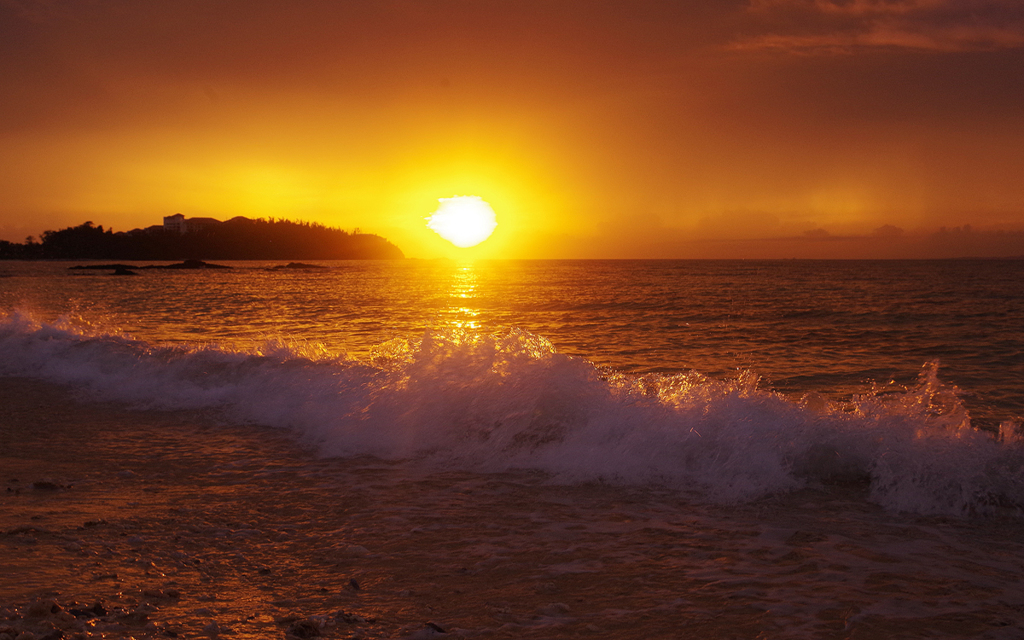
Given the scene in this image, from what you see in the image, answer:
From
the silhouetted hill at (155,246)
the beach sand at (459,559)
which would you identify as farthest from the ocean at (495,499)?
the silhouetted hill at (155,246)

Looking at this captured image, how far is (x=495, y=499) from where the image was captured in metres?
6.33

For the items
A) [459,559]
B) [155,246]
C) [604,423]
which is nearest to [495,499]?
[459,559]

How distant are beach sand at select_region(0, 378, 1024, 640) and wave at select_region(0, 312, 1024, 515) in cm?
47

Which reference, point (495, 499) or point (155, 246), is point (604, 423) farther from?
point (155, 246)

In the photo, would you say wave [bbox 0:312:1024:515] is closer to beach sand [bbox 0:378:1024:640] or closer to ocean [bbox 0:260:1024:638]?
ocean [bbox 0:260:1024:638]

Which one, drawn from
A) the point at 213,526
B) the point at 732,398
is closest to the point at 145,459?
the point at 213,526

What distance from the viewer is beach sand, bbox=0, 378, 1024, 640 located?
3916 millimetres

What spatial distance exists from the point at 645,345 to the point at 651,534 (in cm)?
1333

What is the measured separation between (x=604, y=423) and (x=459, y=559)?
3591mm

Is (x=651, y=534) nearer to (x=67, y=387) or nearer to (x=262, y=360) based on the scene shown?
(x=262, y=360)

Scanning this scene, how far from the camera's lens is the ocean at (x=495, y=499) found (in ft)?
13.4

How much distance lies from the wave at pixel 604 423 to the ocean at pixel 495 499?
4 centimetres

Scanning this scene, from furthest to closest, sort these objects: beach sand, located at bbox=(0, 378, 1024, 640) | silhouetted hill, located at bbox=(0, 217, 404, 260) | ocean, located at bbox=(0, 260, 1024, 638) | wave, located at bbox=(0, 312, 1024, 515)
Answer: silhouetted hill, located at bbox=(0, 217, 404, 260) < wave, located at bbox=(0, 312, 1024, 515) < ocean, located at bbox=(0, 260, 1024, 638) < beach sand, located at bbox=(0, 378, 1024, 640)

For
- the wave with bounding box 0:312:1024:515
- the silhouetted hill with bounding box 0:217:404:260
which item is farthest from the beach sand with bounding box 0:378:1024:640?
the silhouetted hill with bounding box 0:217:404:260
